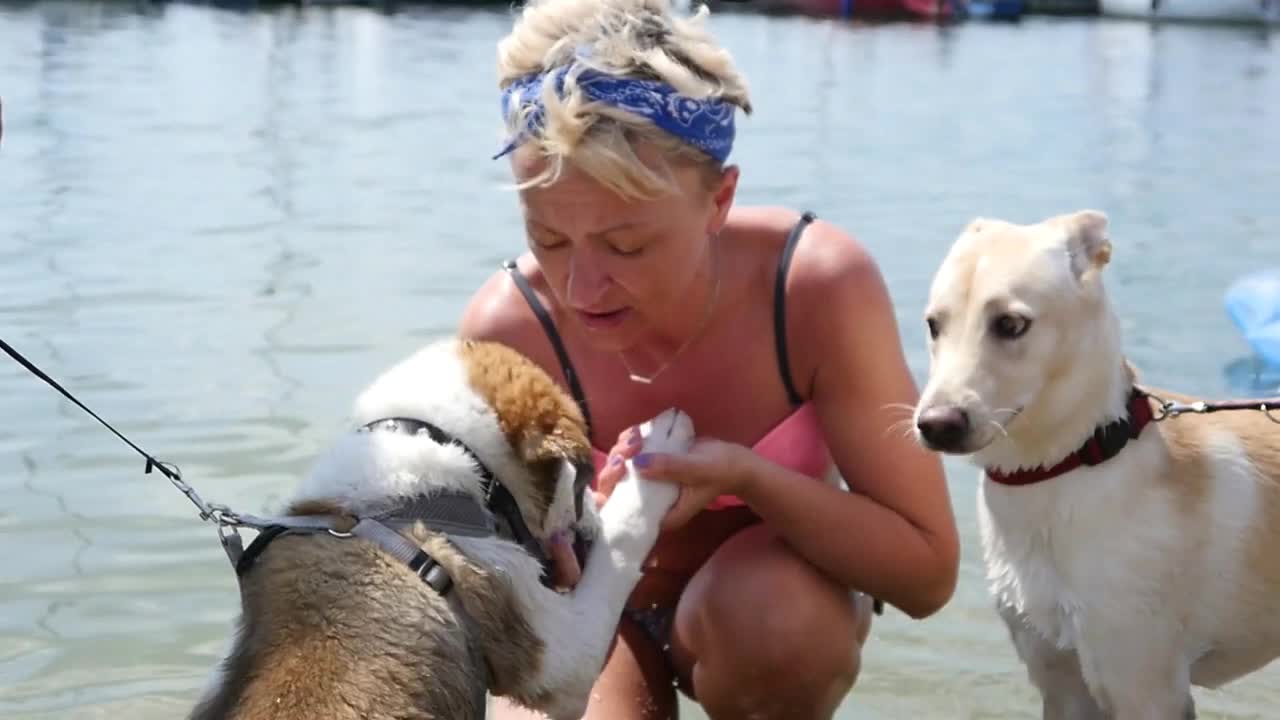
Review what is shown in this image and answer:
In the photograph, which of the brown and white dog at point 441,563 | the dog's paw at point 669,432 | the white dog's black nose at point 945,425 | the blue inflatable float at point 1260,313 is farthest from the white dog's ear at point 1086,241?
the blue inflatable float at point 1260,313

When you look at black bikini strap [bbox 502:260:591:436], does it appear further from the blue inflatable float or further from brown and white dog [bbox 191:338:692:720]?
the blue inflatable float

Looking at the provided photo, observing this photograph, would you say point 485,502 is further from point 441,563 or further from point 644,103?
point 644,103

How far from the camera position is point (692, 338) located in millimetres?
3875

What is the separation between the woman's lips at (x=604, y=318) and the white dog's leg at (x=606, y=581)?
0.93ft

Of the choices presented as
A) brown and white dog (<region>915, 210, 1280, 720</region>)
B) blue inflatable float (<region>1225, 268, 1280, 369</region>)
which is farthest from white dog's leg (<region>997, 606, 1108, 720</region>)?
blue inflatable float (<region>1225, 268, 1280, 369</region>)

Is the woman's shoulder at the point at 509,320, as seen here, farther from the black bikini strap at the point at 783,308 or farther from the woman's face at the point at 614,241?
the black bikini strap at the point at 783,308

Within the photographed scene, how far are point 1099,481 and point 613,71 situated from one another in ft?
4.09

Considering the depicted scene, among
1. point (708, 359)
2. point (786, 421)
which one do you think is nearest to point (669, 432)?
point (708, 359)

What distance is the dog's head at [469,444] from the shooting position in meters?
3.19

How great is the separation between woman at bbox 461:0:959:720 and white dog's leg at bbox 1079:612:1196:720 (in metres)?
0.41

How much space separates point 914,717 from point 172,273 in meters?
6.01

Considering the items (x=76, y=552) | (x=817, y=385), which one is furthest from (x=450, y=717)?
(x=76, y=552)

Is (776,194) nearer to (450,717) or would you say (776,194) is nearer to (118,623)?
(118,623)

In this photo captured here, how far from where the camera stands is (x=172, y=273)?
31.3 feet
